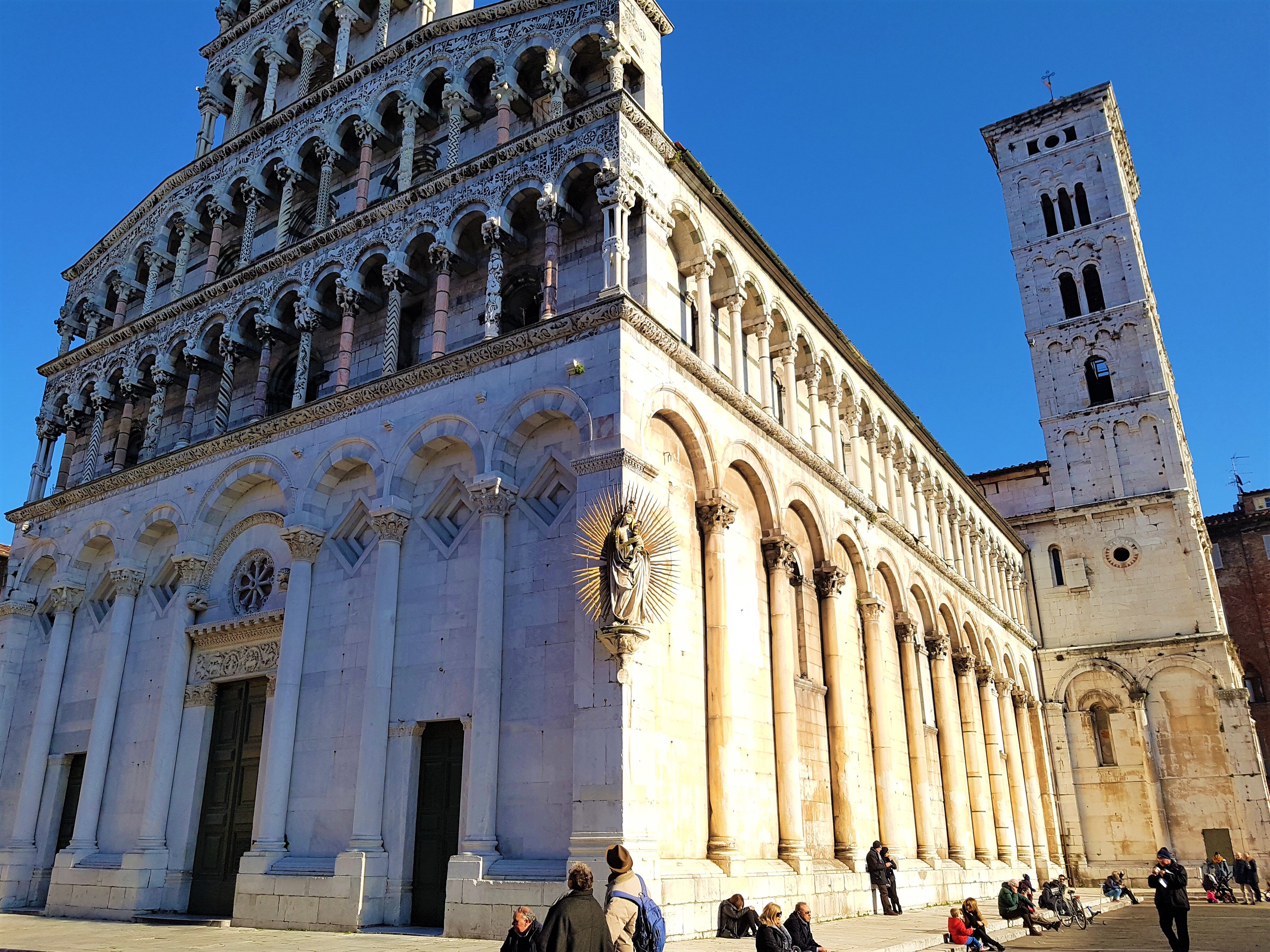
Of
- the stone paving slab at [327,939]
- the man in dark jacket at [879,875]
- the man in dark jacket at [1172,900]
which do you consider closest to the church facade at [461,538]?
the man in dark jacket at [879,875]

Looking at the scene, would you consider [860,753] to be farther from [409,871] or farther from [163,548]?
[163,548]

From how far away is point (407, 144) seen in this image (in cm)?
2061

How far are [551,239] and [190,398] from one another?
1073 cm

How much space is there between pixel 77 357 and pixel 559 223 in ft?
54.2

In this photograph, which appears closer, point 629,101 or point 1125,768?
point 629,101

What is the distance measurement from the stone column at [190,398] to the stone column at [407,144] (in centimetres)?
658

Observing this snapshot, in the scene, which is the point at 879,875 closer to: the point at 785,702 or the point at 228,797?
the point at 785,702

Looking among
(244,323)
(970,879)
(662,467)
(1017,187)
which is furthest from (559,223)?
(1017,187)

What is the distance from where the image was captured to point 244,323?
72.4 feet

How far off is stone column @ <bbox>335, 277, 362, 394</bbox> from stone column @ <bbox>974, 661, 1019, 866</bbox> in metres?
21.4

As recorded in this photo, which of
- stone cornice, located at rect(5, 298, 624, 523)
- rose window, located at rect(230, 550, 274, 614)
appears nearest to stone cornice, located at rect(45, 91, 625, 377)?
stone cornice, located at rect(5, 298, 624, 523)

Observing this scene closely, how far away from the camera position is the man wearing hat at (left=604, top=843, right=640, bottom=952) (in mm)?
6441

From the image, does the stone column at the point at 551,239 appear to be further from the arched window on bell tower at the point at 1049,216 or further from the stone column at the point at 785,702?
the arched window on bell tower at the point at 1049,216

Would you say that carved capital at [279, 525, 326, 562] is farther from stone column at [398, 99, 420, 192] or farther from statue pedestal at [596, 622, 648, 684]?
statue pedestal at [596, 622, 648, 684]
